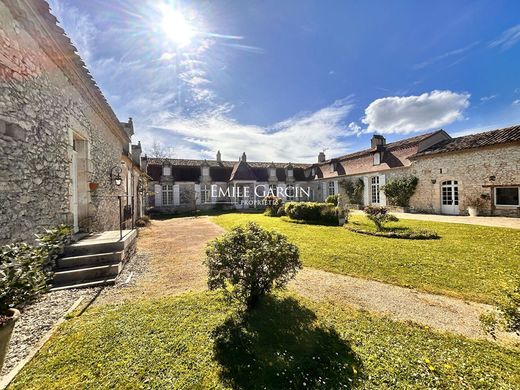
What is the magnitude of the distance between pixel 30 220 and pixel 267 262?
4284 mm

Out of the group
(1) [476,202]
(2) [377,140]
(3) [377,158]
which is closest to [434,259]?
(1) [476,202]

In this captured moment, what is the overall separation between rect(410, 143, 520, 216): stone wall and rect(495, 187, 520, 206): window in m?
0.33

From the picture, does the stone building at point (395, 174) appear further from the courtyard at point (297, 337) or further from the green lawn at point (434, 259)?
the courtyard at point (297, 337)

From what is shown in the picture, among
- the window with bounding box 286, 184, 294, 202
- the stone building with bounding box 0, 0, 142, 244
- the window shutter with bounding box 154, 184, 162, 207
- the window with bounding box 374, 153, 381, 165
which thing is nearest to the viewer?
the stone building with bounding box 0, 0, 142, 244

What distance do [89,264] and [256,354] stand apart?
4238 millimetres

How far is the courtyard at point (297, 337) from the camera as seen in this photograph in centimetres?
217

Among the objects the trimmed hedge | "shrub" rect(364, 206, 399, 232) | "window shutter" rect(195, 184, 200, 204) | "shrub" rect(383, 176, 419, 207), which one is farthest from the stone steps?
"window shutter" rect(195, 184, 200, 204)

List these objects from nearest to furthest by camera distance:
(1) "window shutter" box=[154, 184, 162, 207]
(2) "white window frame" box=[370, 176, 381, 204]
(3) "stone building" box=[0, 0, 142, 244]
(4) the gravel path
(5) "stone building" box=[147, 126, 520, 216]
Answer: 1. (4) the gravel path
2. (3) "stone building" box=[0, 0, 142, 244]
3. (5) "stone building" box=[147, 126, 520, 216]
4. (2) "white window frame" box=[370, 176, 381, 204]
5. (1) "window shutter" box=[154, 184, 162, 207]

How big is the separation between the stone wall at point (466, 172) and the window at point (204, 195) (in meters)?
20.8

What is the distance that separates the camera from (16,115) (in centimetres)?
347

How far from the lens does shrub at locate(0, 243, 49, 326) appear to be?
5.32 feet

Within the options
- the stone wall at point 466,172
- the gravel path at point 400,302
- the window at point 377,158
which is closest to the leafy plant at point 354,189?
the window at point 377,158

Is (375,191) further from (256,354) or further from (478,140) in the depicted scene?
(256,354)

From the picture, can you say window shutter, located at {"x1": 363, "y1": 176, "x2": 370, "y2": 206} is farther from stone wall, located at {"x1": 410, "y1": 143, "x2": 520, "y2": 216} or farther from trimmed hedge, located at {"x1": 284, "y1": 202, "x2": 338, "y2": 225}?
trimmed hedge, located at {"x1": 284, "y1": 202, "x2": 338, "y2": 225}
